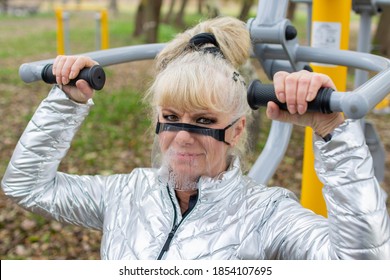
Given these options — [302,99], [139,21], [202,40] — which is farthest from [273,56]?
[139,21]

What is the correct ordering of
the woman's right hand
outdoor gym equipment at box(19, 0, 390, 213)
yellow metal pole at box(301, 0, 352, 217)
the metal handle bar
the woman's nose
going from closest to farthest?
1. the metal handle bar
2. the woman's nose
3. the woman's right hand
4. outdoor gym equipment at box(19, 0, 390, 213)
5. yellow metal pole at box(301, 0, 352, 217)

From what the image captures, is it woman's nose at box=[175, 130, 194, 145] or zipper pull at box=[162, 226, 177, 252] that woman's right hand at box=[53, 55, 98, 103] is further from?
zipper pull at box=[162, 226, 177, 252]

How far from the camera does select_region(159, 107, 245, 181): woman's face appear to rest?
164cm

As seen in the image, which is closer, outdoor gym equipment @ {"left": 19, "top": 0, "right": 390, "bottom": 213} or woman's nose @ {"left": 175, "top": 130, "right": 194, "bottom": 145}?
woman's nose @ {"left": 175, "top": 130, "right": 194, "bottom": 145}

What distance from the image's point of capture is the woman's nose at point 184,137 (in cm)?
162

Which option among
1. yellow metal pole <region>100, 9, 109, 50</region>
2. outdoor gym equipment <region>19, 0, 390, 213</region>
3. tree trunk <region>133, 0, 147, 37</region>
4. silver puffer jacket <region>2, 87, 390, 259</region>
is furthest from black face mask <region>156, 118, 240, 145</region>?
tree trunk <region>133, 0, 147, 37</region>

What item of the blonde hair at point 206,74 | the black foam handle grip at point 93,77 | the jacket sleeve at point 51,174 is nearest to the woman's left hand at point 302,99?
the blonde hair at point 206,74

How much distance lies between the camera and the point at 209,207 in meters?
1.67

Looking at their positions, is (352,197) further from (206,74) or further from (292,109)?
(206,74)

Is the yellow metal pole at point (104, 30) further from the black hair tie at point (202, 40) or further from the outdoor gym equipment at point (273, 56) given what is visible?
the black hair tie at point (202, 40)

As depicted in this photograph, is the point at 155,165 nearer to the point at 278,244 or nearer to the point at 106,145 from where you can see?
the point at 278,244

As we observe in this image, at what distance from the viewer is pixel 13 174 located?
1905 millimetres

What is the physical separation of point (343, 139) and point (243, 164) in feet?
2.04
